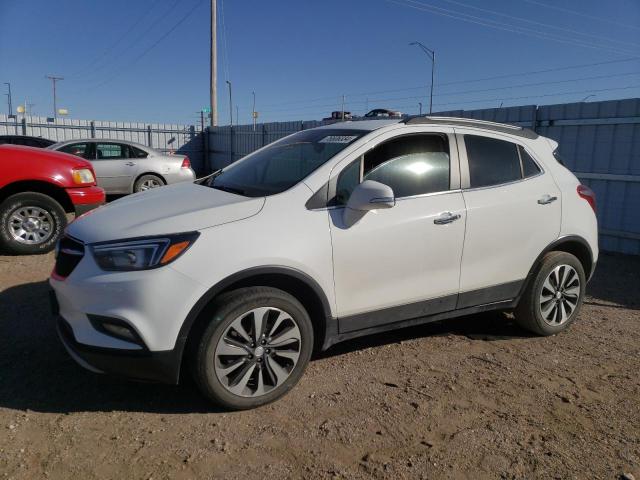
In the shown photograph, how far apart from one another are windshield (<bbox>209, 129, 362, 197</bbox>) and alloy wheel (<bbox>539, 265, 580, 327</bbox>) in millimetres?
2045

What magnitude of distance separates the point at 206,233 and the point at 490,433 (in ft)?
6.39

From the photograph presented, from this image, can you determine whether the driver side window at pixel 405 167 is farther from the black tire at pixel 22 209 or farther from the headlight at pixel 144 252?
the black tire at pixel 22 209

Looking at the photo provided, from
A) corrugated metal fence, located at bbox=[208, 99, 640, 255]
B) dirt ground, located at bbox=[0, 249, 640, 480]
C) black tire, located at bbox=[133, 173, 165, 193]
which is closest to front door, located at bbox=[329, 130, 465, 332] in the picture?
dirt ground, located at bbox=[0, 249, 640, 480]

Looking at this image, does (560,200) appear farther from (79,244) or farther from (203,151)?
(203,151)

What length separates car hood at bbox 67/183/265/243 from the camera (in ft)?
9.59

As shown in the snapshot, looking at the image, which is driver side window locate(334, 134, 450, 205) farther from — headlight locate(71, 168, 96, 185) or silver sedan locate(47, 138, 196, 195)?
silver sedan locate(47, 138, 196, 195)

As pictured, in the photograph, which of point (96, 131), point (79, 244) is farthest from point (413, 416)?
point (96, 131)

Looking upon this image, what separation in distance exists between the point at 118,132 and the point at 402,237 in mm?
19015

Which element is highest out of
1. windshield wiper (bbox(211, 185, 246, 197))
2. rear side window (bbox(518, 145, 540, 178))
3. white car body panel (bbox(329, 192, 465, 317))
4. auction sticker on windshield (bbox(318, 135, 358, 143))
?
auction sticker on windshield (bbox(318, 135, 358, 143))

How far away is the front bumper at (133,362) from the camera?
2805 millimetres

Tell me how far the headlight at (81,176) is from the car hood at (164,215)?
3296 mm

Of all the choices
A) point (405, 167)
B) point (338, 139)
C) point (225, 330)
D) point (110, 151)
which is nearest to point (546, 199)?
point (405, 167)

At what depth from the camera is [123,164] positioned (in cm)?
1148

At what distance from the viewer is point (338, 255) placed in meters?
3.21
